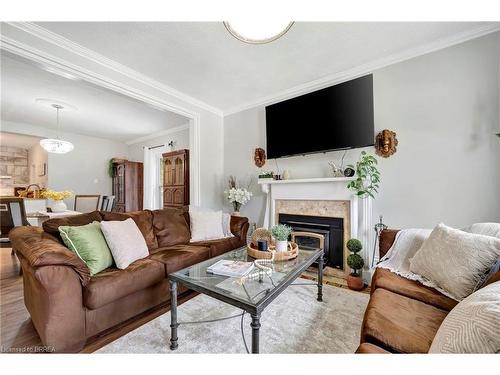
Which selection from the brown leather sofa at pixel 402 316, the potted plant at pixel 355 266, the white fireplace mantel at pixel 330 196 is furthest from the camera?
the white fireplace mantel at pixel 330 196

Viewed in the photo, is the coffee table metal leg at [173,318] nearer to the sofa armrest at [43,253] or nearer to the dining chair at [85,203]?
the sofa armrest at [43,253]

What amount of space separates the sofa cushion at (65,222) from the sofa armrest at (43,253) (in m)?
0.08

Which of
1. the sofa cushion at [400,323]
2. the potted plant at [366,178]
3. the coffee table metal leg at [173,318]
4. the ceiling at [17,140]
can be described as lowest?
the coffee table metal leg at [173,318]

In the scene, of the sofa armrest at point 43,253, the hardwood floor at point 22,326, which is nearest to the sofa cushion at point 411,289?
the hardwood floor at point 22,326

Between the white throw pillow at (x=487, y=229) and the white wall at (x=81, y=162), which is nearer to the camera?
the white throw pillow at (x=487, y=229)

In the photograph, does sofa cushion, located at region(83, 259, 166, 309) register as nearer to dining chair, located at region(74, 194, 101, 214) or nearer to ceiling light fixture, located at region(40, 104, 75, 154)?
dining chair, located at region(74, 194, 101, 214)

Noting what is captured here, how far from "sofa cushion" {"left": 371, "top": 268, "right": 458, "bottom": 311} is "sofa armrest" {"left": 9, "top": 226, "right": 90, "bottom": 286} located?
200cm

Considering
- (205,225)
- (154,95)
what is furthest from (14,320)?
(154,95)

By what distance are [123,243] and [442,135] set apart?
10.4 feet

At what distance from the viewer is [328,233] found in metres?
2.78

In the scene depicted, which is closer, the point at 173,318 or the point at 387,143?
the point at 173,318

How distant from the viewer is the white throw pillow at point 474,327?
58 cm

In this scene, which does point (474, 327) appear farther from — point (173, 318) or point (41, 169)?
point (41, 169)
